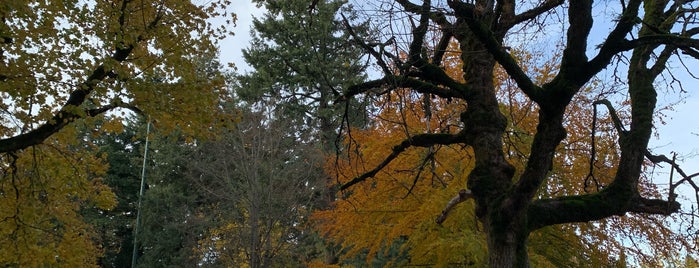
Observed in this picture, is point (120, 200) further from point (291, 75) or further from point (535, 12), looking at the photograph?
point (535, 12)

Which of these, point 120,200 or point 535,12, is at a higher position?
point 120,200

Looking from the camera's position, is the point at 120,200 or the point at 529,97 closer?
the point at 529,97

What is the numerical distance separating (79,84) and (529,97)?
5542mm

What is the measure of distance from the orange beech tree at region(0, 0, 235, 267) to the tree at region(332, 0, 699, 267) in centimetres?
384

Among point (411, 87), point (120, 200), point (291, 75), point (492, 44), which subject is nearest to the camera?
point (492, 44)

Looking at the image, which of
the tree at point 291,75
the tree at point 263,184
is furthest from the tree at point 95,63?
the tree at point 291,75

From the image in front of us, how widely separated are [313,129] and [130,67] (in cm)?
1249

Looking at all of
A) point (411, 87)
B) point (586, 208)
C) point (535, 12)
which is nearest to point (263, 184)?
point (411, 87)

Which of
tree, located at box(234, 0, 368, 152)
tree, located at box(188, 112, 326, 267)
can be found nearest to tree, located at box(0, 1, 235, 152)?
tree, located at box(188, 112, 326, 267)

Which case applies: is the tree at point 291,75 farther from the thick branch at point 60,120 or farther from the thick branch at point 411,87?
the thick branch at point 411,87

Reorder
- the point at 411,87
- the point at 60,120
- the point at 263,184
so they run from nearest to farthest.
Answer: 1. the point at 411,87
2. the point at 60,120
3. the point at 263,184

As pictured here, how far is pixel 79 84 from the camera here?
7.01 metres

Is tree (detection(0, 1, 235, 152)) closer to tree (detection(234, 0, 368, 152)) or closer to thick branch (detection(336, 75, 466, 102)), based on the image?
thick branch (detection(336, 75, 466, 102))

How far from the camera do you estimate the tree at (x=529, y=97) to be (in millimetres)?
4227
